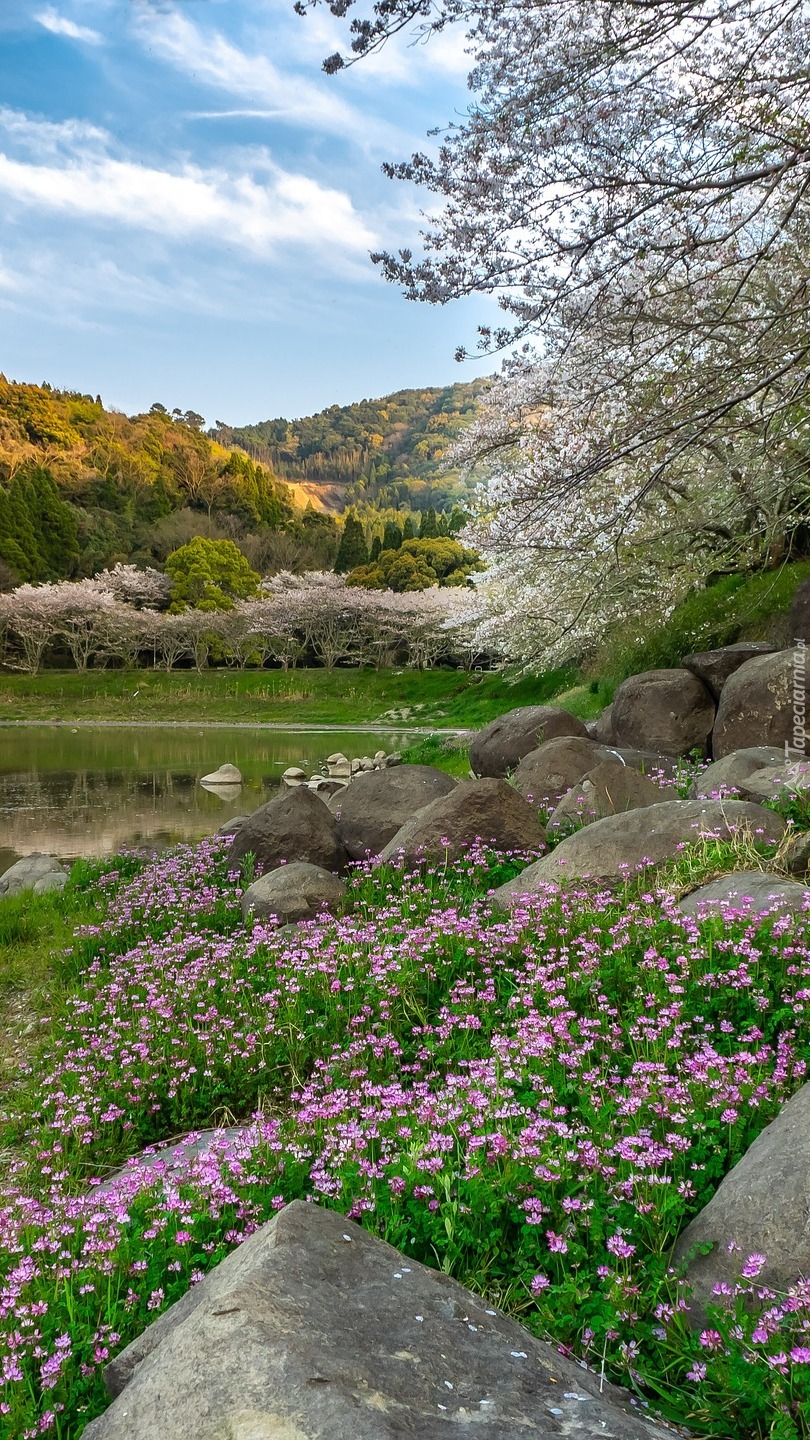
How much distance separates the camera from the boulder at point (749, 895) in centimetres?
458

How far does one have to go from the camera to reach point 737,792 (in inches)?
274

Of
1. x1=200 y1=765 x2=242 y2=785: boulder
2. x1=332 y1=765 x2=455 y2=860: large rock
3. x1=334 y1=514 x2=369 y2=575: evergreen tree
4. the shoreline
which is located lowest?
the shoreline

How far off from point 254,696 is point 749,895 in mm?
44622

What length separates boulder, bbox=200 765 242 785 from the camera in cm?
2166

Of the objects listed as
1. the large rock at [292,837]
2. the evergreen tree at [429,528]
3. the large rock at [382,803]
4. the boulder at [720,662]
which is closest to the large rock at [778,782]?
the large rock at [382,803]

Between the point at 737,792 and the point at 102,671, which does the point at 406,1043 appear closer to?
the point at 737,792

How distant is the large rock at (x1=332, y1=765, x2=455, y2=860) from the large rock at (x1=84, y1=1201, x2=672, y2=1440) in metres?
6.44

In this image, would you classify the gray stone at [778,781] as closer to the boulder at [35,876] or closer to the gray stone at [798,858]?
the gray stone at [798,858]

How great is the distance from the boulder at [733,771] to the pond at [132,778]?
327 inches

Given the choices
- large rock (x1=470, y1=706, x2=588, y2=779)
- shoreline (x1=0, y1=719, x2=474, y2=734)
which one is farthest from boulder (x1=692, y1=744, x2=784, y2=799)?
shoreline (x1=0, y1=719, x2=474, y2=734)

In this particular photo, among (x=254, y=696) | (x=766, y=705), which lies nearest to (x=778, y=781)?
(x=766, y=705)

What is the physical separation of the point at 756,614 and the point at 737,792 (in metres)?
7.44

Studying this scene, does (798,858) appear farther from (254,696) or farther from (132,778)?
(254,696)

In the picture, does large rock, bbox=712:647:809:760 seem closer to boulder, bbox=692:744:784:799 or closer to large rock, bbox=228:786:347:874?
boulder, bbox=692:744:784:799
